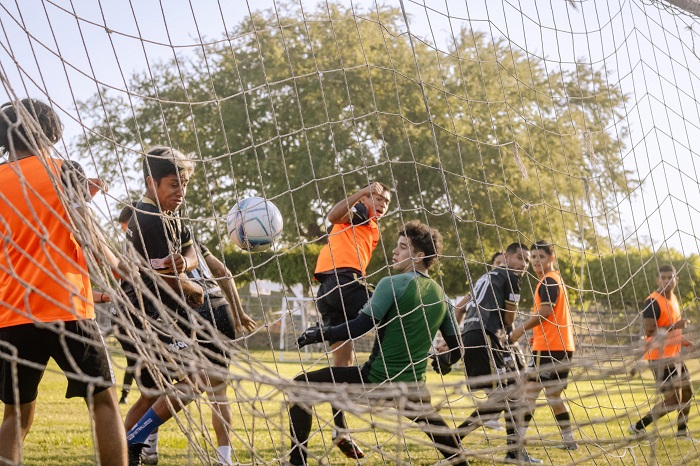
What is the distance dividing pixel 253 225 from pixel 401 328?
3.94 feet

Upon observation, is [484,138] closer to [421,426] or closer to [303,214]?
[303,214]

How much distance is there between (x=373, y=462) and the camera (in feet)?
16.6

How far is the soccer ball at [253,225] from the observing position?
5.02 metres

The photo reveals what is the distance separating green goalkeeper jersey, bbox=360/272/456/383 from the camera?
4.31 metres

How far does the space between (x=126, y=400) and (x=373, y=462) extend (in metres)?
3.48

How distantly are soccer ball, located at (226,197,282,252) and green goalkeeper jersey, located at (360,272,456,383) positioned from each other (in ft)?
3.06

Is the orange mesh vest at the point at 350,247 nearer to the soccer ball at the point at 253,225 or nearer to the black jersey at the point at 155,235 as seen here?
the soccer ball at the point at 253,225

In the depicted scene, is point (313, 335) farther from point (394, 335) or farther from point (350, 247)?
point (350, 247)

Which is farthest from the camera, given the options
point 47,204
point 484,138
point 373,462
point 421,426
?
point 484,138

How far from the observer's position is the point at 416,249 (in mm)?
4648

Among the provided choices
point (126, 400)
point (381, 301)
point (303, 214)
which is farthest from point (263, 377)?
point (303, 214)

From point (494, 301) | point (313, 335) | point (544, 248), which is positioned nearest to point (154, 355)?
point (313, 335)

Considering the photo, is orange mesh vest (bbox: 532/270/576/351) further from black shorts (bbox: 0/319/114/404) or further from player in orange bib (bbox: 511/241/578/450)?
black shorts (bbox: 0/319/114/404)

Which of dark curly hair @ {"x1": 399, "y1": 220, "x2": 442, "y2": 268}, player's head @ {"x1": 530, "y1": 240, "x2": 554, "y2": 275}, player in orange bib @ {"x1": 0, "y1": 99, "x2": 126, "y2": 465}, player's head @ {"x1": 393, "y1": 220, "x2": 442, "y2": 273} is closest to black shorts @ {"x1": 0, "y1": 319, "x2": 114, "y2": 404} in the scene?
player in orange bib @ {"x1": 0, "y1": 99, "x2": 126, "y2": 465}
